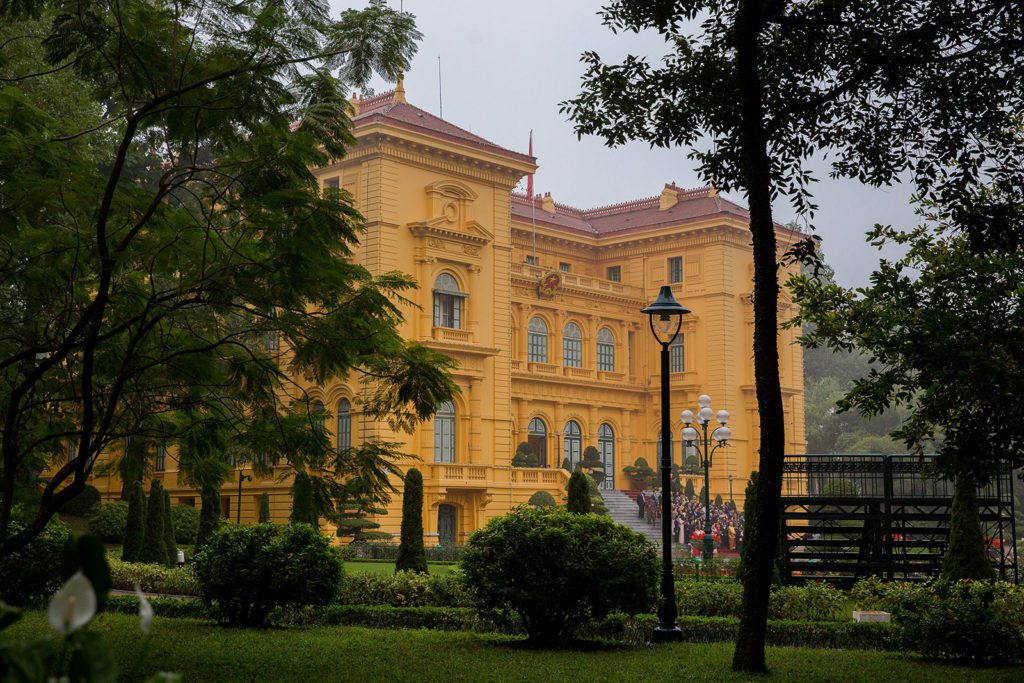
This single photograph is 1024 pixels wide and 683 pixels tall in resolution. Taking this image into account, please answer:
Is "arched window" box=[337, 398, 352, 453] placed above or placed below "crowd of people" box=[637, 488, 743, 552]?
above

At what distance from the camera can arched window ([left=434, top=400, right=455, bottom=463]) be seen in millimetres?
36062

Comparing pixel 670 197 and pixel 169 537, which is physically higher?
pixel 670 197

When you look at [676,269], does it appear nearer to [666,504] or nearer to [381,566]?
[381,566]

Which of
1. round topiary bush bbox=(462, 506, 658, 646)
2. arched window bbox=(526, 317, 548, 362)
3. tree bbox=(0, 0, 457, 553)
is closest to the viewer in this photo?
tree bbox=(0, 0, 457, 553)

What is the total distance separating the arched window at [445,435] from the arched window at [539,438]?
24.1 feet

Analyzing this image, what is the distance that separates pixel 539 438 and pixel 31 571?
3011 cm

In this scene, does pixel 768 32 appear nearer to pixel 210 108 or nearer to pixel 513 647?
pixel 210 108

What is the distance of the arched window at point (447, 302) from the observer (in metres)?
36.4

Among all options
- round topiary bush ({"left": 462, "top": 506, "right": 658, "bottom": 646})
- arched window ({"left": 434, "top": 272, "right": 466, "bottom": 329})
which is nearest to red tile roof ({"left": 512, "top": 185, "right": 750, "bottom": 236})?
arched window ({"left": 434, "top": 272, "right": 466, "bottom": 329})

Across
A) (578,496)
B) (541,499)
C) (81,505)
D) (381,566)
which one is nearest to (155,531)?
(381,566)

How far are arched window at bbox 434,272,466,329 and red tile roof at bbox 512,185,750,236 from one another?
982cm

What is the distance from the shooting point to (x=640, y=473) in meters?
44.7

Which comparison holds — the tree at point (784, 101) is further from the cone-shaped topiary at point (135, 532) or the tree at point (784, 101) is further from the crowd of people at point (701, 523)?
the crowd of people at point (701, 523)

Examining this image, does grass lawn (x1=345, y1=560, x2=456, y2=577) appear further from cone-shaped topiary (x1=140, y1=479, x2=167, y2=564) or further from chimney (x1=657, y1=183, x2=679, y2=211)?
chimney (x1=657, y1=183, x2=679, y2=211)
